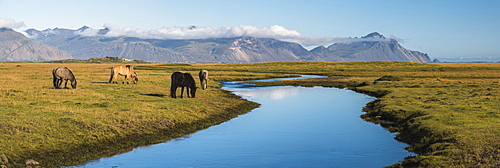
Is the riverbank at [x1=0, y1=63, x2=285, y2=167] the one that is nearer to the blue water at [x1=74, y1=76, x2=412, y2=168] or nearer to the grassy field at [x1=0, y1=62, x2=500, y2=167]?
the grassy field at [x1=0, y1=62, x2=500, y2=167]

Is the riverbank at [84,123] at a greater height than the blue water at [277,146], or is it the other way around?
the riverbank at [84,123]

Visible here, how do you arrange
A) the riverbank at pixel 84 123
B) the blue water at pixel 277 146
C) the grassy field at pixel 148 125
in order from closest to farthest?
1. the grassy field at pixel 148 125
2. the riverbank at pixel 84 123
3. the blue water at pixel 277 146

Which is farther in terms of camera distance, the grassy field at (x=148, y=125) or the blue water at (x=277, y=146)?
the blue water at (x=277, y=146)

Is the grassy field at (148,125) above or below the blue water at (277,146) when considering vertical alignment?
above

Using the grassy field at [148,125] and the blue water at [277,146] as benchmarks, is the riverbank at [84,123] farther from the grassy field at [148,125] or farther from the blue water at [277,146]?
the blue water at [277,146]

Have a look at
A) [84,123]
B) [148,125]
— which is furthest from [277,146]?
[84,123]

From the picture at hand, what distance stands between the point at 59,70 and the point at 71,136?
24.4 m

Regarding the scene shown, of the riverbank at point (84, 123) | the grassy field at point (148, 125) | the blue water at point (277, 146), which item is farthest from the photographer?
the blue water at point (277, 146)

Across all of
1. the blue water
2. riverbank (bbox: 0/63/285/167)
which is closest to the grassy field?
riverbank (bbox: 0/63/285/167)

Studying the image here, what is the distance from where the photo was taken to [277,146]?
959 inches

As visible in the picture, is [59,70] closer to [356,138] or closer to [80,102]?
[80,102]

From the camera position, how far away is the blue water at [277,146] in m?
20.5

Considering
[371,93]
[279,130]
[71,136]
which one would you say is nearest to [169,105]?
[279,130]

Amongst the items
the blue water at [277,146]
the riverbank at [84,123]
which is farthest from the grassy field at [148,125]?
the blue water at [277,146]
